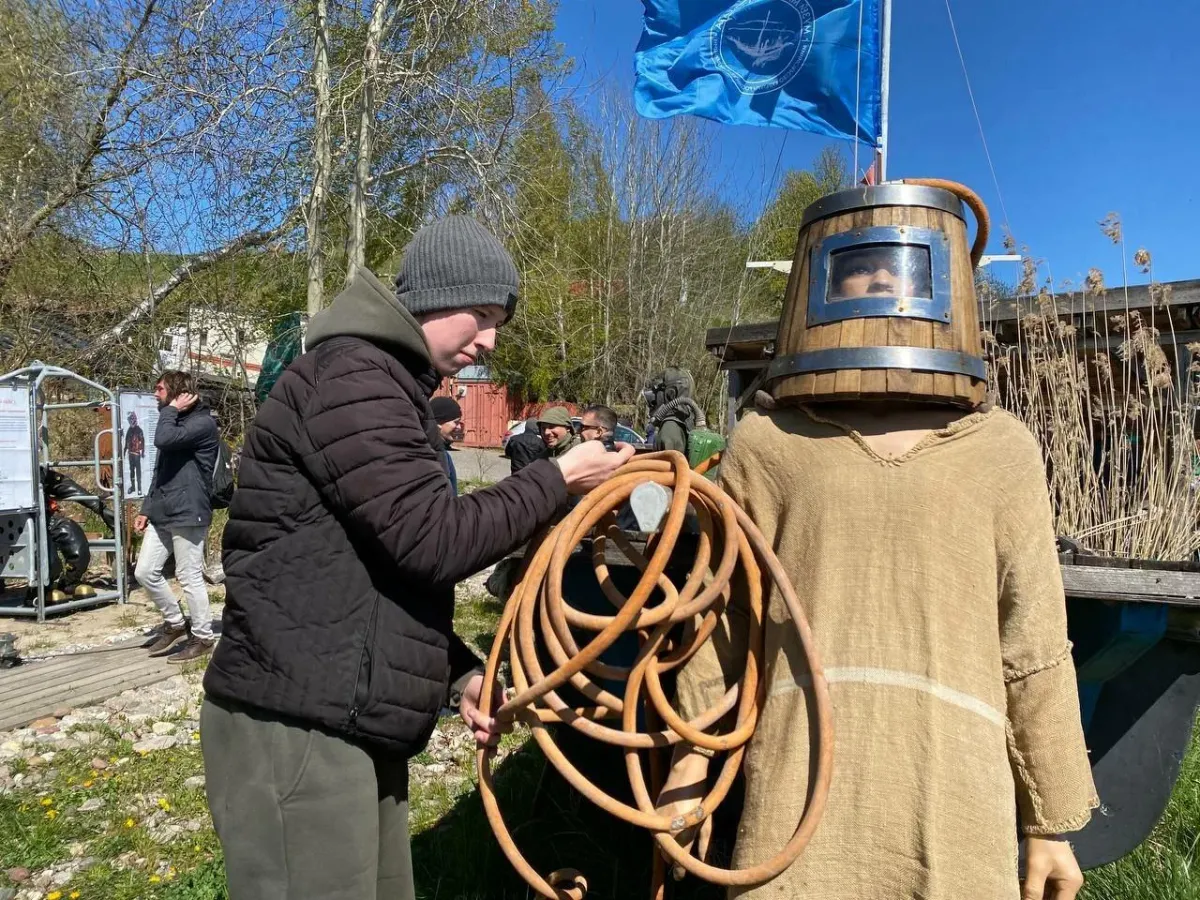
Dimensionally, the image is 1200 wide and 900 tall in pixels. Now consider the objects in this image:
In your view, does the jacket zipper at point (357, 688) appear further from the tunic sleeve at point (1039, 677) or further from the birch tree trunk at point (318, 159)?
the birch tree trunk at point (318, 159)

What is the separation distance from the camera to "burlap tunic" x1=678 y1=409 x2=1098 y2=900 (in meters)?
1.22

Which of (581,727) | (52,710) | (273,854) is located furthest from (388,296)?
(52,710)

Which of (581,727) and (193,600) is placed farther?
(193,600)

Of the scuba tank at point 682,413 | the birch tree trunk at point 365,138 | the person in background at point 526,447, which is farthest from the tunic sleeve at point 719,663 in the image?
the birch tree trunk at point 365,138

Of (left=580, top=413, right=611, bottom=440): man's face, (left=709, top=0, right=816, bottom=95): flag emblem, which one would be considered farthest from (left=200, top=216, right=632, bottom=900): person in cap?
(left=580, top=413, right=611, bottom=440): man's face

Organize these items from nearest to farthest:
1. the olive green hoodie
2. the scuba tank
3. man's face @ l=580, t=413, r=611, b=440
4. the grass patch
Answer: the olive green hoodie → the grass patch → man's face @ l=580, t=413, r=611, b=440 → the scuba tank

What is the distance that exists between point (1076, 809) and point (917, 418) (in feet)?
2.32

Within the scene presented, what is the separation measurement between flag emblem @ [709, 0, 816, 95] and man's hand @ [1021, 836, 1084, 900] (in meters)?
3.65

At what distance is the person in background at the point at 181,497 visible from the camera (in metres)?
4.92

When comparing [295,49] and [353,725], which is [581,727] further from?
[295,49]

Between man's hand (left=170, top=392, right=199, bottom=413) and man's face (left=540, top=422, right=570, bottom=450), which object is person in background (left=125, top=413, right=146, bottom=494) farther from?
man's face (left=540, top=422, right=570, bottom=450)

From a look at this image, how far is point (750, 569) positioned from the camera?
4.43 ft

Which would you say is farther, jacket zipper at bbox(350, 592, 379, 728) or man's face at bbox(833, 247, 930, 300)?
man's face at bbox(833, 247, 930, 300)

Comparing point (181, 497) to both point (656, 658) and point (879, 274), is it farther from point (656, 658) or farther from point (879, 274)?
point (879, 274)
